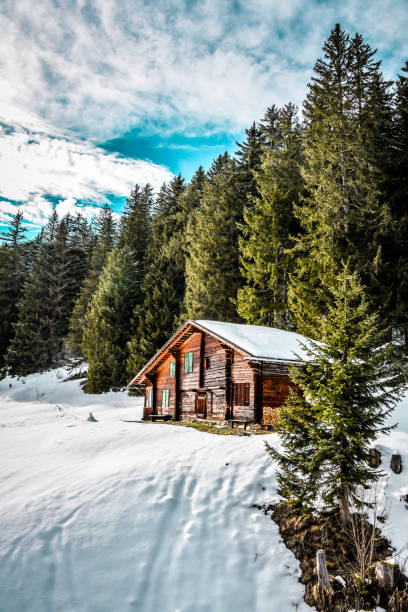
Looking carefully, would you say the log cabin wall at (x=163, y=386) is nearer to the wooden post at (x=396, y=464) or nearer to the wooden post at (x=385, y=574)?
the wooden post at (x=396, y=464)

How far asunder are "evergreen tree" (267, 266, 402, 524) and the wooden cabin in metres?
4.91

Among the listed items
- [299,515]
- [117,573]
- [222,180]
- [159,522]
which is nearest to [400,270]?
[299,515]

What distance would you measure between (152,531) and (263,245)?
72.1 feet

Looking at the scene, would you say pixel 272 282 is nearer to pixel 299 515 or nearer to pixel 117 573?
pixel 299 515

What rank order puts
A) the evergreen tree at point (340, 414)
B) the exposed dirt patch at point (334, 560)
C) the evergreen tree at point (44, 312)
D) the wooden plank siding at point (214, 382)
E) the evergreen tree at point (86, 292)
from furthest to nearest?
the evergreen tree at point (44, 312), the evergreen tree at point (86, 292), the wooden plank siding at point (214, 382), the evergreen tree at point (340, 414), the exposed dirt patch at point (334, 560)

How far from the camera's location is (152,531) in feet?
26.6

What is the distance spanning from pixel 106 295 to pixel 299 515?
3307cm

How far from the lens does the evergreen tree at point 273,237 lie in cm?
2603

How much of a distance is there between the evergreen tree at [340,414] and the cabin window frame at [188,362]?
50.0 ft

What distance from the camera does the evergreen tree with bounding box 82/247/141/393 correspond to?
34.8m

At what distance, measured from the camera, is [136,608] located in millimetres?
6461

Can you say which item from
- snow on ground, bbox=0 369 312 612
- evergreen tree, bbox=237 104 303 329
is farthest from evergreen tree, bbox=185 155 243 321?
snow on ground, bbox=0 369 312 612

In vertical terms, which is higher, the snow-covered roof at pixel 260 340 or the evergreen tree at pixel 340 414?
the snow-covered roof at pixel 260 340

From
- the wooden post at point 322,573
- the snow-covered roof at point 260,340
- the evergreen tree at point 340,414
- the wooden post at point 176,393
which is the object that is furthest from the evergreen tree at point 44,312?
the wooden post at point 322,573
